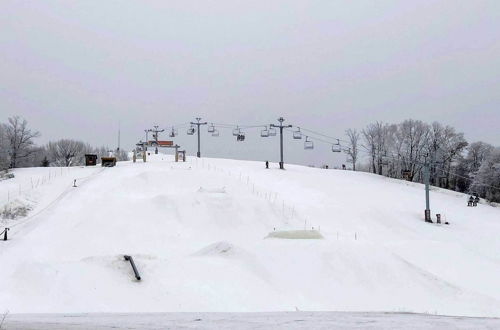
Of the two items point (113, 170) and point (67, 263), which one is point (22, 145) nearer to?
point (113, 170)

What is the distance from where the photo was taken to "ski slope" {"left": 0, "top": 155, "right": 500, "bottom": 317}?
15.1 m

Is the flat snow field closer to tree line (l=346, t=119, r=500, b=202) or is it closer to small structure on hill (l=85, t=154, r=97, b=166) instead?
small structure on hill (l=85, t=154, r=97, b=166)

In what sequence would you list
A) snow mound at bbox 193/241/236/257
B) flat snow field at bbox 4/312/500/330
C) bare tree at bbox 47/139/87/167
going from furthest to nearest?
1. bare tree at bbox 47/139/87/167
2. snow mound at bbox 193/241/236/257
3. flat snow field at bbox 4/312/500/330

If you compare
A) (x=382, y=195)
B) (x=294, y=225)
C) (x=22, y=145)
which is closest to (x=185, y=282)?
(x=294, y=225)

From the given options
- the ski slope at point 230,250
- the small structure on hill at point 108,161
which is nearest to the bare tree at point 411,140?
the ski slope at point 230,250

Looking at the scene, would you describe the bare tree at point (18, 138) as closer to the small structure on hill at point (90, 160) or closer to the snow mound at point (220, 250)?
the small structure on hill at point (90, 160)

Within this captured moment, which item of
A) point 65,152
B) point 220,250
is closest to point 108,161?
point 220,250

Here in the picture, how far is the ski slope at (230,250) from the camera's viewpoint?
1506 cm

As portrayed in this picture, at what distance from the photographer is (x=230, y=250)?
61.9 ft

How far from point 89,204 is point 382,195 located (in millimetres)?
28777

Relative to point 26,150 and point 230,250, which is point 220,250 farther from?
point 26,150

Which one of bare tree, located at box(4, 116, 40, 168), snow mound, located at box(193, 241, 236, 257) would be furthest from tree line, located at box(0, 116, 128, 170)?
snow mound, located at box(193, 241, 236, 257)

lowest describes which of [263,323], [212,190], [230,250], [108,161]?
[230,250]

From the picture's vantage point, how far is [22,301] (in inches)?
531
